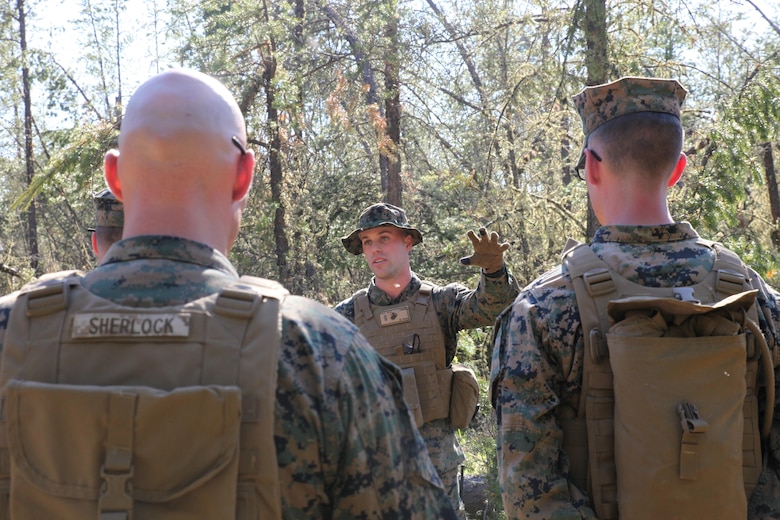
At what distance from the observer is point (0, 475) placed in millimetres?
1457

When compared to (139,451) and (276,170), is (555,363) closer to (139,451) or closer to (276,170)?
(139,451)

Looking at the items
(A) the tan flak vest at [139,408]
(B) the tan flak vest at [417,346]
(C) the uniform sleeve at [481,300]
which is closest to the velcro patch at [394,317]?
(B) the tan flak vest at [417,346]

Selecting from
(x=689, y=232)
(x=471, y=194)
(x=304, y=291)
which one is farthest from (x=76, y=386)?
(x=471, y=194)

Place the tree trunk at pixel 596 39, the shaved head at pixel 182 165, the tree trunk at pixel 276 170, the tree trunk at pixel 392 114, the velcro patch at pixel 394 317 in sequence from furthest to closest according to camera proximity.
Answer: the tree trunk at pixel 392 114 < the tree trunk at pixel 276 170 < the tree trunk at pixel 596 39 < the velcro patch at pixel 394 317 < the shaved head at pixel 182 165

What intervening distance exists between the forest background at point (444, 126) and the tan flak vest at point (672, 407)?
539 centimetres

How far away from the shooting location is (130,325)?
4.69 feet

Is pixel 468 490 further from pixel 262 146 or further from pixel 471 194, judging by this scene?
pixel 471 194

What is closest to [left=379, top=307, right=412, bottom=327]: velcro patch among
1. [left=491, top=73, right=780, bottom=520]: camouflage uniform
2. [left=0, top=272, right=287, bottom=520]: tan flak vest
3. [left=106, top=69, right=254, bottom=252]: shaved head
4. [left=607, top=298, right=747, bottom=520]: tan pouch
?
[left=491, top=73, right=780, bottom=520]: camouflage uniform

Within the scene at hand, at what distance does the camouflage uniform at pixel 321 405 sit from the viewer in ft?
4.77

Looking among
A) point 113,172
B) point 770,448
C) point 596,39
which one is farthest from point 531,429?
point 596,39

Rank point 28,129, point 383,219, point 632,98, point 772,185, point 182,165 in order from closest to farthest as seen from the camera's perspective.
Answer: point 182,165 < point 632,98 < point 383,219 < point 772,185 < point 28,129

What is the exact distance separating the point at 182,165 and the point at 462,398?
3.46 metres

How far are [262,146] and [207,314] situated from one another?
9.71m

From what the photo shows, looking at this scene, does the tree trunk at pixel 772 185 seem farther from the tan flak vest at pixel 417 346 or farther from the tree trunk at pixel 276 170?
the tan flak vest at pixel 417 346
